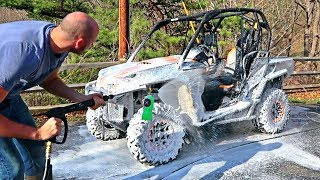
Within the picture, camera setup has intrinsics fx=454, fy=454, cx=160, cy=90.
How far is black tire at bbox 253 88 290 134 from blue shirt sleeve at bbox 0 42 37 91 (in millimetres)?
4054

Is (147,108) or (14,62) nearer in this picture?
(14,62)

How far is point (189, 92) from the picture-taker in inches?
204

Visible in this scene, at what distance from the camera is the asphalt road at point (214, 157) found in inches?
185

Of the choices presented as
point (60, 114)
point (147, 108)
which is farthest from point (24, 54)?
point (147, 108)

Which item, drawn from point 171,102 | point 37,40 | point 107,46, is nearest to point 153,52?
point 107,46

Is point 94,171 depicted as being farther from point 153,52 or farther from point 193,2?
point 193,2

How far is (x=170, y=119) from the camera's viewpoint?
4906 millimetres

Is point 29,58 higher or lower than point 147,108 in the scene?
higher

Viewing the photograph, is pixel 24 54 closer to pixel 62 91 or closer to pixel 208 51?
pixel 62 91

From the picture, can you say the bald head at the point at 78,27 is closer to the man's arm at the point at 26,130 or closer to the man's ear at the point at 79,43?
the man's ear at the point at 79,43

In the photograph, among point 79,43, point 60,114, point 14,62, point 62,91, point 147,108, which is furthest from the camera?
point 147,108

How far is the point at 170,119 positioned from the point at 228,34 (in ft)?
16.5

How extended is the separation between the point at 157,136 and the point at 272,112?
203cm

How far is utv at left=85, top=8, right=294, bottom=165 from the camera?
15.9ft
